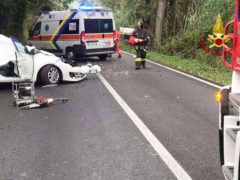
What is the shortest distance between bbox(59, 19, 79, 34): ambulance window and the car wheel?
18.3 feet

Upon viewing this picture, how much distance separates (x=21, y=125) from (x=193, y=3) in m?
16.3

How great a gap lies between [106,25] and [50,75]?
21.8 ft

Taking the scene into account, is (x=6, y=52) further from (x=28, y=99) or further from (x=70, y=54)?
(x=70, y=54)

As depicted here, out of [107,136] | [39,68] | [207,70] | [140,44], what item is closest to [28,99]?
[39,68]

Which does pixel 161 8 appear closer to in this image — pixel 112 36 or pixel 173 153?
pixel 112 36

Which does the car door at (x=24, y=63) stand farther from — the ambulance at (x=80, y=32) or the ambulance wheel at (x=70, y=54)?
the ambulance wheel at (x=70, y=54)

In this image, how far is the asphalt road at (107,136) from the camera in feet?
14.0

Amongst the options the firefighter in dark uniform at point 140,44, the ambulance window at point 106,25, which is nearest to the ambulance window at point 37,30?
the ambulance window at point 106,25

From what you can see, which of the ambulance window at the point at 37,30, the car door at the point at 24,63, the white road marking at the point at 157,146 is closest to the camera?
the white road marking at the point at 157,146

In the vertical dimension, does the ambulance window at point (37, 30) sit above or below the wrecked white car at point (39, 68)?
above

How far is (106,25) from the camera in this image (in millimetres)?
16203

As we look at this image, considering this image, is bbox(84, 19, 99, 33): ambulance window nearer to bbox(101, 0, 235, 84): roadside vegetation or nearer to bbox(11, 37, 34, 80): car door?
bbox(101, 0, 235, 84): roadside vegetation

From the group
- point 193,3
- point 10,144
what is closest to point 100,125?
point 10,144

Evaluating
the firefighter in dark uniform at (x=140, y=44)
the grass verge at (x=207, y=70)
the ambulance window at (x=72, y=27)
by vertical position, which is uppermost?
the ambulance window at (x=72, y=27)
